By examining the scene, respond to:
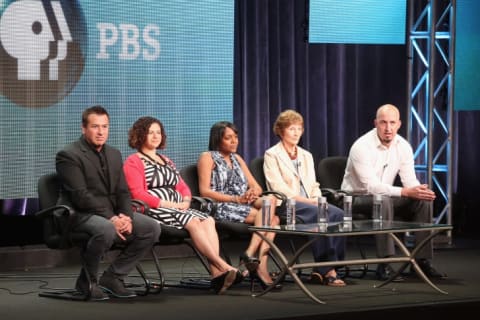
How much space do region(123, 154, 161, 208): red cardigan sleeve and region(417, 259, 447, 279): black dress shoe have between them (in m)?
1.86

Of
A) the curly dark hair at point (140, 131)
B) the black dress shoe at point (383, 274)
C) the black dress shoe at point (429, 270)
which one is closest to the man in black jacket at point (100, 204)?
the curly dark hair at point (140, 131)

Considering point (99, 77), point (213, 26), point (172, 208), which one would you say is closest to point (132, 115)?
point (99, 77)

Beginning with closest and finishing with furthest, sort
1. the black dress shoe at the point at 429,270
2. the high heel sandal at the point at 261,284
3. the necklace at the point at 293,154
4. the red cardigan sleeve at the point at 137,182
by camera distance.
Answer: the high heel sandal at the point at 261,284
the red cardigan sleeve at the point at 137,182
the black dress shoe at the point at 429,270
the necklace at the point at 293,154

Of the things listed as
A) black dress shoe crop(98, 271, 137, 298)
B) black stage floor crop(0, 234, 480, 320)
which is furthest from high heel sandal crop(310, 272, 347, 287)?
black dress shoe crop(98, 271, 137, 298)

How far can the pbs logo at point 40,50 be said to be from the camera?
22.1 feet

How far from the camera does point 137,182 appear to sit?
592cm

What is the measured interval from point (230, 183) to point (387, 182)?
1.15 metres

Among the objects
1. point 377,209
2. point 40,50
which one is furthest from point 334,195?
point 40,50

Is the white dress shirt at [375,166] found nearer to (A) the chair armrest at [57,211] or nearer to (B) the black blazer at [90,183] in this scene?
(B) the black blazer at [90,183]

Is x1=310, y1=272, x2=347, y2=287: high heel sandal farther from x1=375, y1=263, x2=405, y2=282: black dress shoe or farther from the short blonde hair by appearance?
the short blonde hair

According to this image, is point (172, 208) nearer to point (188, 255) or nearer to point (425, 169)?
point (188, 255)

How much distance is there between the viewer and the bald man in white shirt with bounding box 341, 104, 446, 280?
21.0 ft

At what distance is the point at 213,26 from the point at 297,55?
1235 millimetres

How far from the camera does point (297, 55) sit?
8.73 metres
